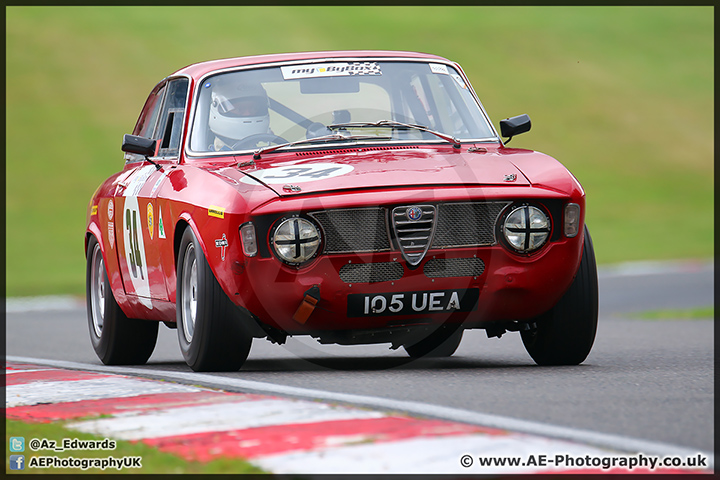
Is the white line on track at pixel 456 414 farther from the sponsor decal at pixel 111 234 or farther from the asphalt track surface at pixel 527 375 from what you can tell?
the sponsor decal at pixel 111 234

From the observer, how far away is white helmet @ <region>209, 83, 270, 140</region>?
24.9 ft

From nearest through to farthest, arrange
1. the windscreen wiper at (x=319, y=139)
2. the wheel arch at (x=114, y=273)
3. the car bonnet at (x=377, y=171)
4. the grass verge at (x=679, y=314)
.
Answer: the car bonnet at (x=377, y=171) → the windscreen wiper at (x=319, y=139) → the wheel arch at (x=114, y=273) → the grass verge at (x=679, y=314)

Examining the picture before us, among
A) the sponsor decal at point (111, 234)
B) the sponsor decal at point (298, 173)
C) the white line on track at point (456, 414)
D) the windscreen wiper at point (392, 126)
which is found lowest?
the white line on track at point (456, 414)

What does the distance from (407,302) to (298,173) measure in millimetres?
869

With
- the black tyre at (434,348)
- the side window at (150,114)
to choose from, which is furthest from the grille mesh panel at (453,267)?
the side window at (150,114)

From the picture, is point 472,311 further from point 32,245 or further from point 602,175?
point 602,175

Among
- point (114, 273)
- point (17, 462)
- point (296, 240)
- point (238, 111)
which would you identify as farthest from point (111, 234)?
point (17, 462)

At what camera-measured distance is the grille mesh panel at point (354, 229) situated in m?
6.30

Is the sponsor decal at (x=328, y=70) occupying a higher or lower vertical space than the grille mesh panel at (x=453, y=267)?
higher

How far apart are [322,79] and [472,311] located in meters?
2.01

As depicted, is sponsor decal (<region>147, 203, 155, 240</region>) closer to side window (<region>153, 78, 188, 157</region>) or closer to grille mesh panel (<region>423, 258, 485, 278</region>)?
side window (<region>153, 78, 188, 157</region>)

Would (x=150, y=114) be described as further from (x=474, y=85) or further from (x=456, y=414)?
(x=474, y=85)

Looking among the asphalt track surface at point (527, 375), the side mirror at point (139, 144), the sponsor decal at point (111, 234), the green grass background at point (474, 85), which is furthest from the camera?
the green grass background at point (474, 85)

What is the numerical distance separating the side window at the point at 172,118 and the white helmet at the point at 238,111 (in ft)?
0.90
